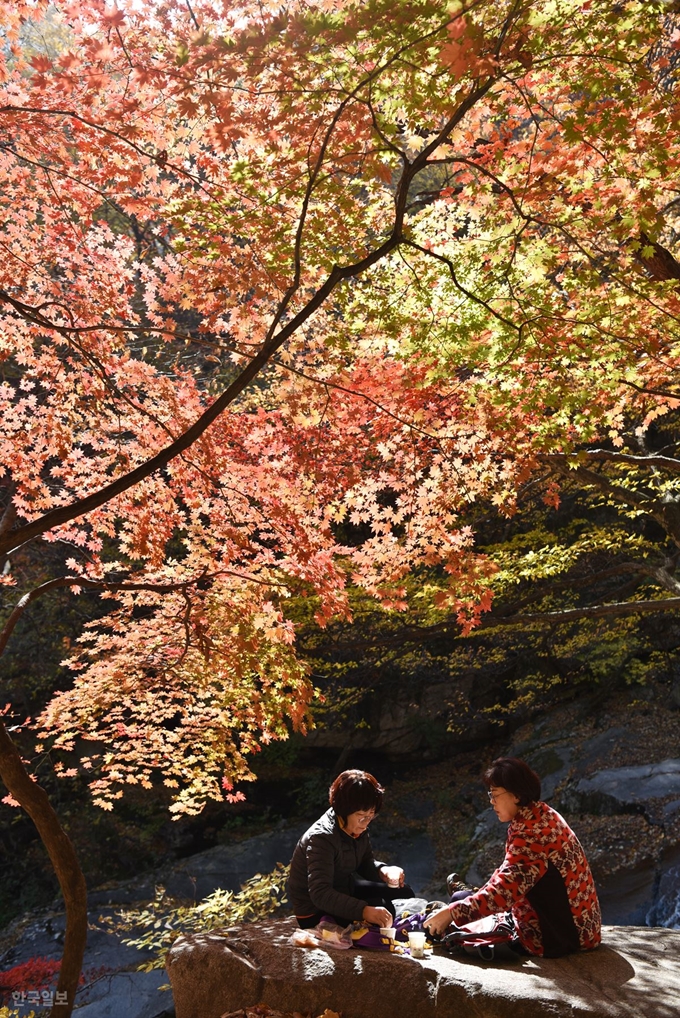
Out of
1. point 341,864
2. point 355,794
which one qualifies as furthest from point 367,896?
point 355,794

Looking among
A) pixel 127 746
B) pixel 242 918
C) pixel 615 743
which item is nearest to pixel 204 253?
pixel 127 746

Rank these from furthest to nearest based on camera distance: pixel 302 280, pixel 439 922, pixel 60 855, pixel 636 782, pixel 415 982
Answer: pixel 636 782 → pixel 302 280 → pixel 60 855 → pixel 439 922 → pixel 415 982

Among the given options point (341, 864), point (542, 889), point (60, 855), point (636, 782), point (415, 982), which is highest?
point (60, 855)

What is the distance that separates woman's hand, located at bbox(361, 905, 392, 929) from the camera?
11.3 feet

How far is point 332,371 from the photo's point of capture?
19.8ft

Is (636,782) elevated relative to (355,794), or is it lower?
lower

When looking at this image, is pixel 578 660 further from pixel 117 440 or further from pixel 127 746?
pixel 117 440

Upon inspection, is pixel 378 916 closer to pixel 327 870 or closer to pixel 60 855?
pixel 327 870

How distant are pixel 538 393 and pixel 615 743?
742 centimetres

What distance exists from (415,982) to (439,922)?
416 millimetres

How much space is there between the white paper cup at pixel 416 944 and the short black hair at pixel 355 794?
0.61m

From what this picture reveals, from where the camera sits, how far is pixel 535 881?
10.8 feet

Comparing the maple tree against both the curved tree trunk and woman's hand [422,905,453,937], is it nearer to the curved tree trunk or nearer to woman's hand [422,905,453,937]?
the curved tree trunk

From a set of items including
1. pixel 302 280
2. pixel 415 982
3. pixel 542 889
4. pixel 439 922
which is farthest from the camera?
pixel 302 280
